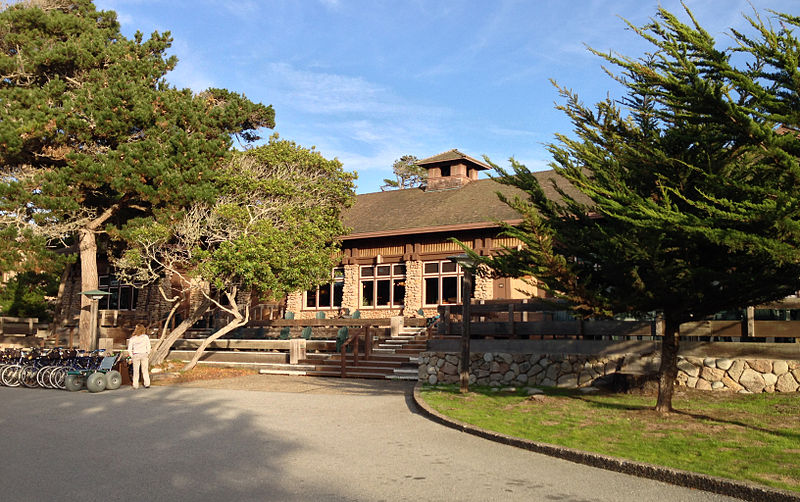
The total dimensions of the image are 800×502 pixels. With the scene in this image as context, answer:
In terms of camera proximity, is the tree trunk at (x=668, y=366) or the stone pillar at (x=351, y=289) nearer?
the tree trunk at (x=668, y=366)

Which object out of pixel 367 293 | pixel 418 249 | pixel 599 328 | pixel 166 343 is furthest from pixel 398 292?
pixel 599 328

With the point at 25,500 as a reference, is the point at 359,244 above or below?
above

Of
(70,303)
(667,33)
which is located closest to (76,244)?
(70,303)

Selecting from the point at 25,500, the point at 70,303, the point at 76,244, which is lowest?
the point at 25,500

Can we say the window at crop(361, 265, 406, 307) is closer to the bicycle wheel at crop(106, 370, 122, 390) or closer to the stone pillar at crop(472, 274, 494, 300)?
the stone pillar at crop(472, 274, 494, 300)

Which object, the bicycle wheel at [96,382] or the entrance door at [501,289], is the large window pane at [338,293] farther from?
the bicycle wheel at [96,382]

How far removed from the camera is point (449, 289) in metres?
25.9

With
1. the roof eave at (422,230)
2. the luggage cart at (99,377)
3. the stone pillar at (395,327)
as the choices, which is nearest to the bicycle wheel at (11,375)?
the luggage cart at (99,377)

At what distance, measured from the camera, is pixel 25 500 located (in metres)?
6.01

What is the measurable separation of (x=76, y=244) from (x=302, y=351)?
43.0ft

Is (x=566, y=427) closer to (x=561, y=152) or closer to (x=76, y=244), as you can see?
(x=561, y=152)

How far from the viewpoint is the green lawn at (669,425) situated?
6.97 metres

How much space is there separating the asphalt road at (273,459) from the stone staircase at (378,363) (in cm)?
512

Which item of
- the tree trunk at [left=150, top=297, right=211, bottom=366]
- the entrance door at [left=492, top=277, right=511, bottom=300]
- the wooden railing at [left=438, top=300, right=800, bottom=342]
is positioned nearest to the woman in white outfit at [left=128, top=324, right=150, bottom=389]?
the tree trunk at [left=150, top=297, right=211, bottom=366]
